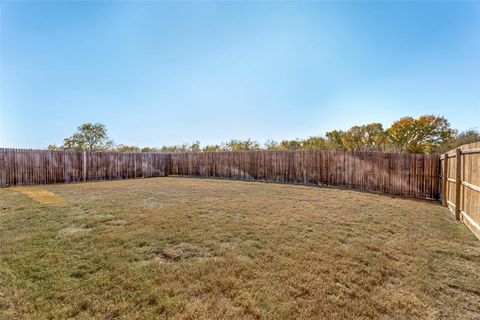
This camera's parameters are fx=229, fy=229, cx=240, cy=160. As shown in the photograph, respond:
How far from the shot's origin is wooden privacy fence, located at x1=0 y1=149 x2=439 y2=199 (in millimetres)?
7159

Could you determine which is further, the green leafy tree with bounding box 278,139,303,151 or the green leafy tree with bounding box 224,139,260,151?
the green leafy tree with bounding box 224,139,260,151

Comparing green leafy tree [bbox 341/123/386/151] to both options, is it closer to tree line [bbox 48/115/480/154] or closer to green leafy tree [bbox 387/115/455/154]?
tree line [bbox 48/115/480/154]

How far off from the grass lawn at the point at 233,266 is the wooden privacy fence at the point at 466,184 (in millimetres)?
327

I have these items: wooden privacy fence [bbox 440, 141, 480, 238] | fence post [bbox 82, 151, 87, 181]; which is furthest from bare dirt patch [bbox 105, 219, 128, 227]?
fence post [bbox 82, 151, 87, 181]

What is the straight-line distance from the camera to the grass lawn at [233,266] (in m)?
1.77

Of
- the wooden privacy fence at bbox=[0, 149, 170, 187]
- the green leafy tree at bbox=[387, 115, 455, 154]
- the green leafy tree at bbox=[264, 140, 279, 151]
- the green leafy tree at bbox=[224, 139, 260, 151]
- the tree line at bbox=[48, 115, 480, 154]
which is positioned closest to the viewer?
the wooden privacy fence at bbox=[0, 149, 170, 187]

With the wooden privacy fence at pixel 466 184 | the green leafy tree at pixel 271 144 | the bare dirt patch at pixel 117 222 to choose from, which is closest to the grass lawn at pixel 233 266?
the bare dirt patch at pixel 117 222

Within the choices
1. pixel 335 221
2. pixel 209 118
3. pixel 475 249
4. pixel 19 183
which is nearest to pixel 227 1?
pixel 335 221

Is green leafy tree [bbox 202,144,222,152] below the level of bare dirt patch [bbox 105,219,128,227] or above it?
above

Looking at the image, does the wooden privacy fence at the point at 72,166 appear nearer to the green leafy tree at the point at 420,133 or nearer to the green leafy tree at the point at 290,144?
the green leafy tree at the point at 290,144

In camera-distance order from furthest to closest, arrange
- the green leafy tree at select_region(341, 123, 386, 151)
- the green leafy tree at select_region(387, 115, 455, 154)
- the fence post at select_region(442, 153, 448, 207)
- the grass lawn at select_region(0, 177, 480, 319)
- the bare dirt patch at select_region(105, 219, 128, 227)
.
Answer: the green leafy tree at select_region(341, 123, 386, 151), the green leafy tree at select_region(387, 115, 455, 154), the fence post at select_region(442, 153, 448, 207), the bare dirt patch at select_region(105, 219, 128, 227), the grass lawn at select_region(0, 177, 480, 319)

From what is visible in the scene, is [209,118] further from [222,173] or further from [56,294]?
[56,294]

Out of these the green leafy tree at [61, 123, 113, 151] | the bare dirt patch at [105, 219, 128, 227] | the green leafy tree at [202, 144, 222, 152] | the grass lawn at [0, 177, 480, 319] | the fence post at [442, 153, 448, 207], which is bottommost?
the grass lawn at [0, 177, 480, 319]

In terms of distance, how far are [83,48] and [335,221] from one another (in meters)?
8.97
